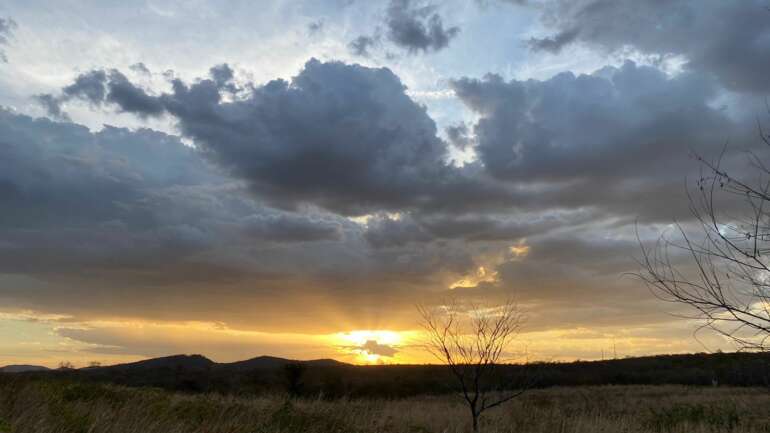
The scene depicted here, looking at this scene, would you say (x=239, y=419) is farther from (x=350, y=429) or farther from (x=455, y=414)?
(x=455, y=414)

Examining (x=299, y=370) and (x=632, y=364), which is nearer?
(x=299, y=370)

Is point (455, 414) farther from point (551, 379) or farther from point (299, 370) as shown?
point (551, 379)

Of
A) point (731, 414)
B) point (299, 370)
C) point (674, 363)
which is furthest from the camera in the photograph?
point (674, 363)

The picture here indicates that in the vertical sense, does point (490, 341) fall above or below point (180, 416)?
above

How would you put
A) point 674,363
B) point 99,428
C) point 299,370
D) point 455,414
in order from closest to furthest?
1. point 99,428
2. point 455,414
3. point 299,370
4. point 674,363

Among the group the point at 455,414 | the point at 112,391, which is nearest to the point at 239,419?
the point at 112,391

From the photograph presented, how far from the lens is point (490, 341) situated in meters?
16.6

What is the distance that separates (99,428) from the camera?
35.4 feet

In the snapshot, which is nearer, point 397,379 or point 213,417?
point 213,417

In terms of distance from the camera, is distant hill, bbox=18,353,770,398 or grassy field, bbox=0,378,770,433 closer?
grassy field, bbox=0,378,770,433

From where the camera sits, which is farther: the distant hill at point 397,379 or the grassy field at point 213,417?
the distant hill at point 397,379

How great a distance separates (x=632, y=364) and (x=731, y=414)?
211 feet

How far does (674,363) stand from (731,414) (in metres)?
60.5

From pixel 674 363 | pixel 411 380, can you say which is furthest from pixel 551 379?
pixel 674 363
